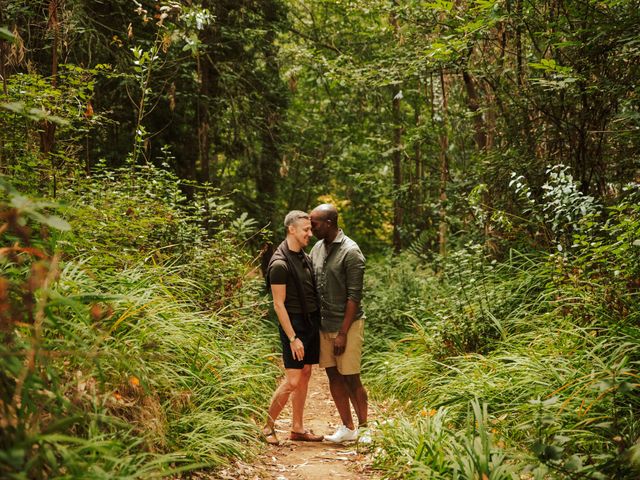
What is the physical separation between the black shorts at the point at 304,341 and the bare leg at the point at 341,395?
24 centimetres

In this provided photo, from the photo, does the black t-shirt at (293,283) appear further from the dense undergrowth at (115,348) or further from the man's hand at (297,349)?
the dense undergrowth at (115,348)

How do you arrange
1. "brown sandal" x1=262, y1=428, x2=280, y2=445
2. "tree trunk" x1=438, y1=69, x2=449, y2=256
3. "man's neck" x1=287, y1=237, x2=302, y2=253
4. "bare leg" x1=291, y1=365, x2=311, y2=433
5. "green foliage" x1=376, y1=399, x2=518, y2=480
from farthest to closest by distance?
"tree trunk" x1=438, y1=69, x2=449, y2=256
"bare leg" x1=291, y1=365, x2=311, y2=433
"man's neck" x1=287, y1=237, x2=302, y2=253
"brown sandal" x1=262, y1=428, x2=280, y2=445
"green foliage" x1=376, y1=399, x2=518, y2=480

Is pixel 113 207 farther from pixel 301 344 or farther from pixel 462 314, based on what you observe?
pixel 462 314

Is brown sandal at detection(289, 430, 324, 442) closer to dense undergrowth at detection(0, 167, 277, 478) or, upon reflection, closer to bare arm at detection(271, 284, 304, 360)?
dense undergrowth at detection(0, 167, 277, 478)

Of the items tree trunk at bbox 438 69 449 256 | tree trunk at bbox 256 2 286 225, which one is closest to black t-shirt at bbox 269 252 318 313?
tree trunk at bbox 438 69 449 256

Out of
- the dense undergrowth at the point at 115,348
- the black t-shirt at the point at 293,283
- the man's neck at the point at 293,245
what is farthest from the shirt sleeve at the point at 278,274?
the dense undergrowth at the point at 115,348

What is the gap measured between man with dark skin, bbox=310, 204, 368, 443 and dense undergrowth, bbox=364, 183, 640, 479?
0.46 metres

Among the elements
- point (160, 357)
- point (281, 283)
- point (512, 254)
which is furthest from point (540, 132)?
point (160, 357)

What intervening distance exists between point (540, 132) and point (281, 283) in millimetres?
4614

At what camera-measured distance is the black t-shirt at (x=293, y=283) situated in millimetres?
5406

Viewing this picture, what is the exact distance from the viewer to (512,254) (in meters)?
8.09

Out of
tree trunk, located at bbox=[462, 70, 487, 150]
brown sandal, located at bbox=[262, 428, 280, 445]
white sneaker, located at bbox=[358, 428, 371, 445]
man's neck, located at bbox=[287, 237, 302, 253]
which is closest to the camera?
white sneaker, located at bbox=[358, 428, 371, 445]

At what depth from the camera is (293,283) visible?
220 inches

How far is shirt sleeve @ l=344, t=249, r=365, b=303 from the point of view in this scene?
18.0ft
